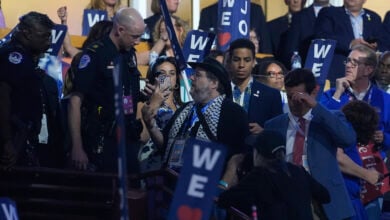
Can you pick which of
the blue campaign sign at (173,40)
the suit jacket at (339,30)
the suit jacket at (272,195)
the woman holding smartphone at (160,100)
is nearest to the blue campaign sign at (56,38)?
the woman holding smartphone at (160,100)

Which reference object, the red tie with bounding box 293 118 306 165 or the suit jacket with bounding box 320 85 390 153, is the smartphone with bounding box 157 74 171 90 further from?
the suit jacket with bounding box 320 85 390 153

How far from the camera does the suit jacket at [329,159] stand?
12.8m

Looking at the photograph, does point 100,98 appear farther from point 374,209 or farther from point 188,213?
point 188,213

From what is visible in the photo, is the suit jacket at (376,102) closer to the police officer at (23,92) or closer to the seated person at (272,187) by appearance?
the police officer at (23,92)

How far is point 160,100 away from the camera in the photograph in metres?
13.2

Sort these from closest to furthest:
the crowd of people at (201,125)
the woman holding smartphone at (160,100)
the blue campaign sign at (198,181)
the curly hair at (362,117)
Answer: the blue campaign sign at (198,181)
the crowd of people at (201,125)
the woman holding smartphone at (160,100)
the curly hair at (362,117)

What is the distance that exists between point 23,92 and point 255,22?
23.8ft

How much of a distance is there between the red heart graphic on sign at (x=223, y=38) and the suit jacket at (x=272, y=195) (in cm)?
410

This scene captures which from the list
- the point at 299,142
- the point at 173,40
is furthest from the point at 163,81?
the point at 299,142

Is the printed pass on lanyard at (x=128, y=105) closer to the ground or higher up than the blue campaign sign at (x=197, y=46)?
closer to the ground

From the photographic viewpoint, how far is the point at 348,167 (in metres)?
13.5

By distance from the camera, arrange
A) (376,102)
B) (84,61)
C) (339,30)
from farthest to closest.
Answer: (339,30), (376,102), (84,61)

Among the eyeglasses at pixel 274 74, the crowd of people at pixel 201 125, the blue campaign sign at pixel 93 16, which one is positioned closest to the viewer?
the crowd of people at pixel 201 125

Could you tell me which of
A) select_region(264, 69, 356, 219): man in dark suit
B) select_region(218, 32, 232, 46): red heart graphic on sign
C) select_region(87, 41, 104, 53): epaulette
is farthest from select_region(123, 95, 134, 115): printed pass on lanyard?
select_region(218, 32, 232, 46): red heart graphic on sign
